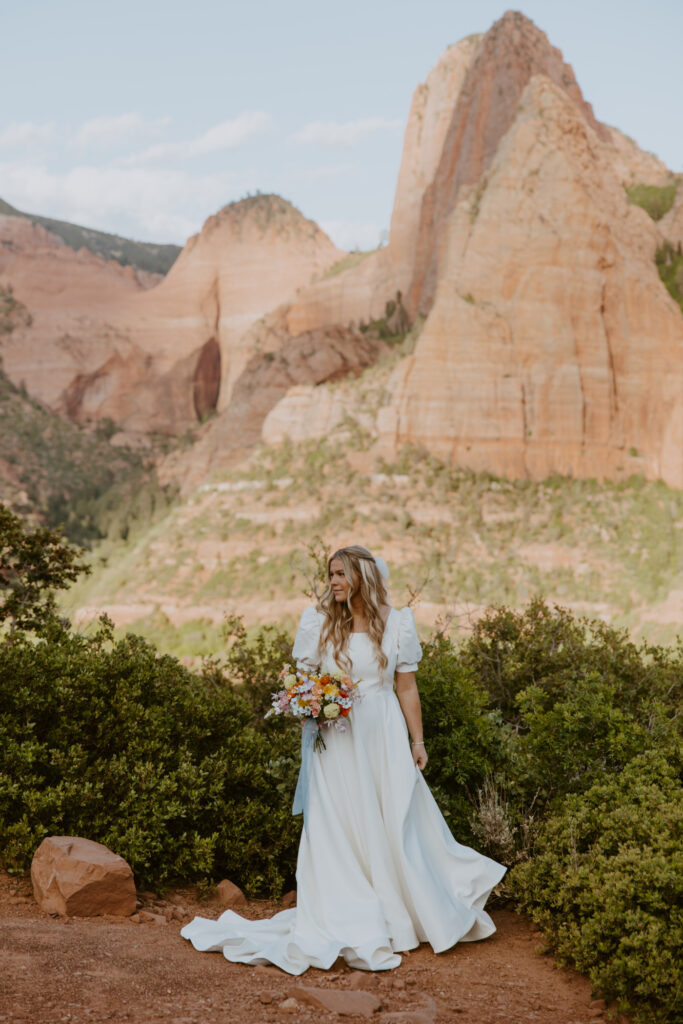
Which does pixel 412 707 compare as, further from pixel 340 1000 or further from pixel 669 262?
pixel 669 262

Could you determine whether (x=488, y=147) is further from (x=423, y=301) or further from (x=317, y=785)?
(x=317, y=785)

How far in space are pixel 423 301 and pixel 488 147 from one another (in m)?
9.36

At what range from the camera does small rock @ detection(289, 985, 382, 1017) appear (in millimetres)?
4461

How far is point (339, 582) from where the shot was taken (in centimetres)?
561

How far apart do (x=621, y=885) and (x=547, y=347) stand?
38558mm

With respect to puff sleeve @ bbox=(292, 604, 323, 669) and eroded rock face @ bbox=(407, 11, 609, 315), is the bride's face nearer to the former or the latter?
puff sleeve @ bbox=(292, 604, 323, 669)

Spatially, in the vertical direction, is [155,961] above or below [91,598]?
above

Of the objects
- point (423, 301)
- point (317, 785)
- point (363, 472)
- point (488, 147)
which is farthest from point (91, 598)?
point (317, 785)

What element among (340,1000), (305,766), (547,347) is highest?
(547,347)

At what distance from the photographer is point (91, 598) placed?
41.4 m

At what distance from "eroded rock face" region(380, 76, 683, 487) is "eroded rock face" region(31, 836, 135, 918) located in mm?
36351

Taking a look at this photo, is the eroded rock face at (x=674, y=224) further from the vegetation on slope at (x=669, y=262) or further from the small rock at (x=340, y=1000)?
the small rock at (x=340, y=1000)

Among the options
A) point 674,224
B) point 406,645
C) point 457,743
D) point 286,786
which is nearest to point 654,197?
point 674,224

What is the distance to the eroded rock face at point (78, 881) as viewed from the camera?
18.9ft
